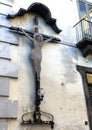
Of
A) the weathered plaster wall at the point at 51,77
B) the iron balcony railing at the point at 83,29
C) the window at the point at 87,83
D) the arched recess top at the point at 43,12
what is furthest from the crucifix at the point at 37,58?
the window at the point at 87,83

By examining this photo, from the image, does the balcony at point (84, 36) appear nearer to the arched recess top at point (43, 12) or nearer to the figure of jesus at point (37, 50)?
the arched recess top at point (43, 12)

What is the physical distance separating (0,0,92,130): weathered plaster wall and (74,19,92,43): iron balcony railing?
23 cm

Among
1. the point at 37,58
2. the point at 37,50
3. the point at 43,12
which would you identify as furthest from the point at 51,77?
the point at 43,12

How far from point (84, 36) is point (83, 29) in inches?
14.5

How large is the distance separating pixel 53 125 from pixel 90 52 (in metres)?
2.91

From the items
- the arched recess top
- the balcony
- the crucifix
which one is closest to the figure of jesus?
the crucifix

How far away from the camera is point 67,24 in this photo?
28.1 ft

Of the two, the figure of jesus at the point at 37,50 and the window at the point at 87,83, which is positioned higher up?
the figure of jesus at the point at 37,50

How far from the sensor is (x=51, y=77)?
7.14m

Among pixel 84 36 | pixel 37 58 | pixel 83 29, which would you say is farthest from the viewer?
pixel 83 29

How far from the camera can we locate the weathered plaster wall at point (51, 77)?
6.38 meters

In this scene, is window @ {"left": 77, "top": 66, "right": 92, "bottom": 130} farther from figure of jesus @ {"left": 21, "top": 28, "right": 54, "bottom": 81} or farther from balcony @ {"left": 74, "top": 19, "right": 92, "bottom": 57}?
figure of jesus @ {"left": 21, "top": 28, "right": 54, "bottom": 81}

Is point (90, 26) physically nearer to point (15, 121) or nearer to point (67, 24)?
point (67, 24)

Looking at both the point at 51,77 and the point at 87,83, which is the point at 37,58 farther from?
the point at 87,83
